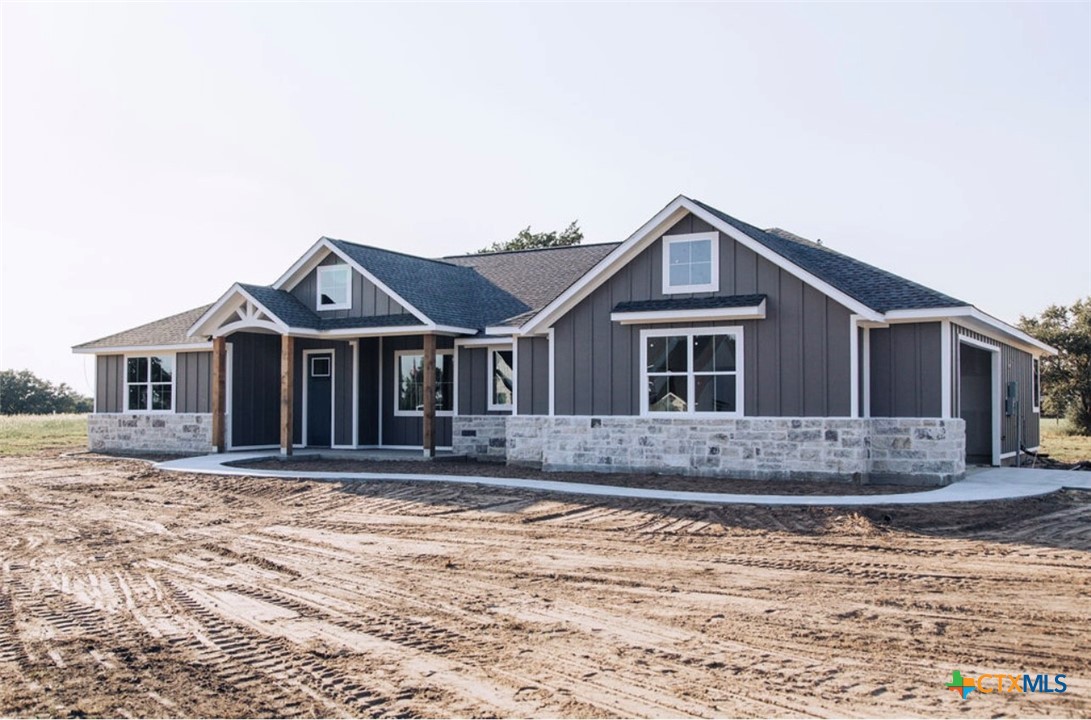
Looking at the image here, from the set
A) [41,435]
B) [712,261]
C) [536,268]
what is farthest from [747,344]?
[41,435]

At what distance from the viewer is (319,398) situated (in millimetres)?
22859

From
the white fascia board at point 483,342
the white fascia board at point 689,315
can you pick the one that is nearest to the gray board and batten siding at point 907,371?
the white fascia board at point 689,315

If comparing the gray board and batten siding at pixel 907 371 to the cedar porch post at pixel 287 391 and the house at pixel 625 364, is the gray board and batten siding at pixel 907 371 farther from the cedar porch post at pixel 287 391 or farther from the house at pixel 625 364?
the cedar porch post at pixel 287 391

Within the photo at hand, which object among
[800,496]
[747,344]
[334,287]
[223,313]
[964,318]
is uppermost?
[334,287]

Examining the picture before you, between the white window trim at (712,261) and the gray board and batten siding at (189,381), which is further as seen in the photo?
the gray board and batten siding at (189,381)

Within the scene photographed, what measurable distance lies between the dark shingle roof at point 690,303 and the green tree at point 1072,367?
2478 centimetres

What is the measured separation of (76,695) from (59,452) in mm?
22048

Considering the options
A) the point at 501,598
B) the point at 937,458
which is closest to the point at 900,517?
the point at 937,458

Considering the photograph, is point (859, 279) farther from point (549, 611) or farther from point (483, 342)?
point (549, 611)

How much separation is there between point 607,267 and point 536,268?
298 inches

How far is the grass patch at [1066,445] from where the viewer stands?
76.5ft

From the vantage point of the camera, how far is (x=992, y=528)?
11.4 metres

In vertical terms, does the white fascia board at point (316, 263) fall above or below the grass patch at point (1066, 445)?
above

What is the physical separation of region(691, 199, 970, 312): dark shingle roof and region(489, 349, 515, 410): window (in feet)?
19.5
